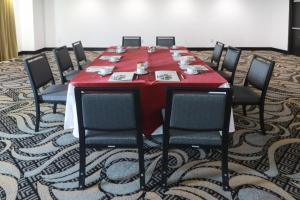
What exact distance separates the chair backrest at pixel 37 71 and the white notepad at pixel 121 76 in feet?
2.86

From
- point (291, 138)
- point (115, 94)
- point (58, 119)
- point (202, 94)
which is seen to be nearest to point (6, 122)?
point (58, 119)

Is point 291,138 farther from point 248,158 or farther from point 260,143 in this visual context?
point 248,158

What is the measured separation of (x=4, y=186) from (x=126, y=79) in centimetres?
132

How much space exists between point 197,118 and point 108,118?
622 millimetres

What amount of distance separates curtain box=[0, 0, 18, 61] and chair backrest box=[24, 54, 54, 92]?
5.35 m

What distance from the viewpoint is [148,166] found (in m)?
2.60

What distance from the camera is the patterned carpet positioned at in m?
2.22

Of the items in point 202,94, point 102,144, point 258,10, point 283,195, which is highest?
point 258,10

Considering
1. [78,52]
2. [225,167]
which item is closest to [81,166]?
[225,167]

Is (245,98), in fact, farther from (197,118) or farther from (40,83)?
(40,83)

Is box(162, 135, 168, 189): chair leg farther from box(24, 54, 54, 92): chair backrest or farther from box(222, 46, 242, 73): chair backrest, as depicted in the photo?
box(222, 46, 242, 73): chair backrest

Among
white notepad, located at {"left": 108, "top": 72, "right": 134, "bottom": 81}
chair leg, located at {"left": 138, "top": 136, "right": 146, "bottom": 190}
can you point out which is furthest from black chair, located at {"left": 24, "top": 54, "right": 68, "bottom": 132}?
chair leg, located at {"left": 138, "top": 136, "right": 146, "bottom": 190}

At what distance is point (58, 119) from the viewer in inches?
148

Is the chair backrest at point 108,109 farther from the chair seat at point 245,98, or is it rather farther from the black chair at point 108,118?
the chair seat at point 245,98
